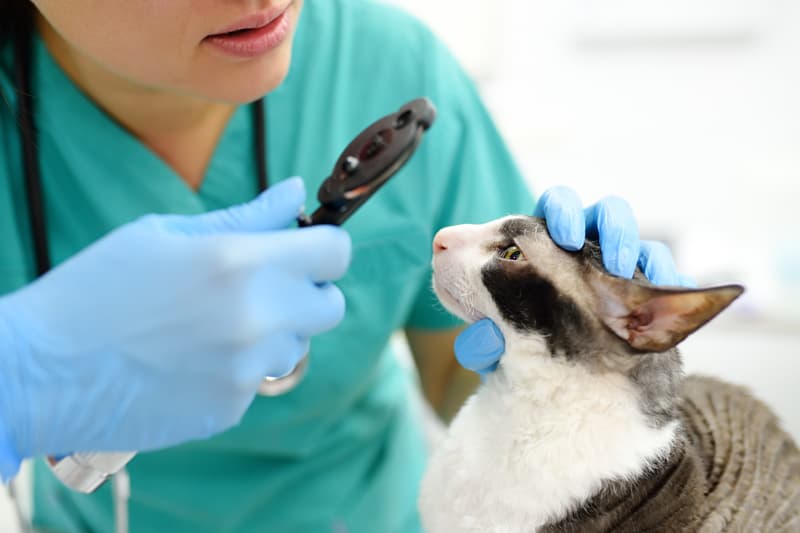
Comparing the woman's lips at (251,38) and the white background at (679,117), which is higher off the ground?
the woman's lips at (251,38)

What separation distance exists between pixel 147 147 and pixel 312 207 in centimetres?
22

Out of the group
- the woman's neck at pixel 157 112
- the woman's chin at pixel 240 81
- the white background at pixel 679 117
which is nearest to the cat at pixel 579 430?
the woman's chin at pixel 240 81

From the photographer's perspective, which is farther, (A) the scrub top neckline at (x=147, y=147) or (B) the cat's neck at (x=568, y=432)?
(A) the scrub top neckline at (x=147, y=147)

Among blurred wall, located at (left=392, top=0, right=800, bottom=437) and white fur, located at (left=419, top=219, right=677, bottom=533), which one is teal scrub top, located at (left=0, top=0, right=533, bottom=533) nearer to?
white fur, located at (left=419, top=219, right=677, bottom=533)

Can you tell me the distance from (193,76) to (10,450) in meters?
0.39

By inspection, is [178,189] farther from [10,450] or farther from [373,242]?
[10,450]

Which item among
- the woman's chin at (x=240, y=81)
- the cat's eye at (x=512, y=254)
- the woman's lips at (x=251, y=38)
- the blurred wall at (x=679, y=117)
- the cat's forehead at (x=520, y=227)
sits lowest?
the blurred wall at (x=679, y=117)

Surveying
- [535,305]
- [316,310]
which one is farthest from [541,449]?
[316,310]

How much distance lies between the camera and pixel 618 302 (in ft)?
2.08

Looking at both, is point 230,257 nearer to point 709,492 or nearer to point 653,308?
point 653,308

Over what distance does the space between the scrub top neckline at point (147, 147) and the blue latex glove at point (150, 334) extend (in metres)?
0.29

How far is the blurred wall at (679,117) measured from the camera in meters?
1.48

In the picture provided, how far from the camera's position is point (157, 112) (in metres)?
0.88

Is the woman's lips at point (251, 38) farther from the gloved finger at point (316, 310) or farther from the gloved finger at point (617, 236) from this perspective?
the gloved finger at point (617, 236)
